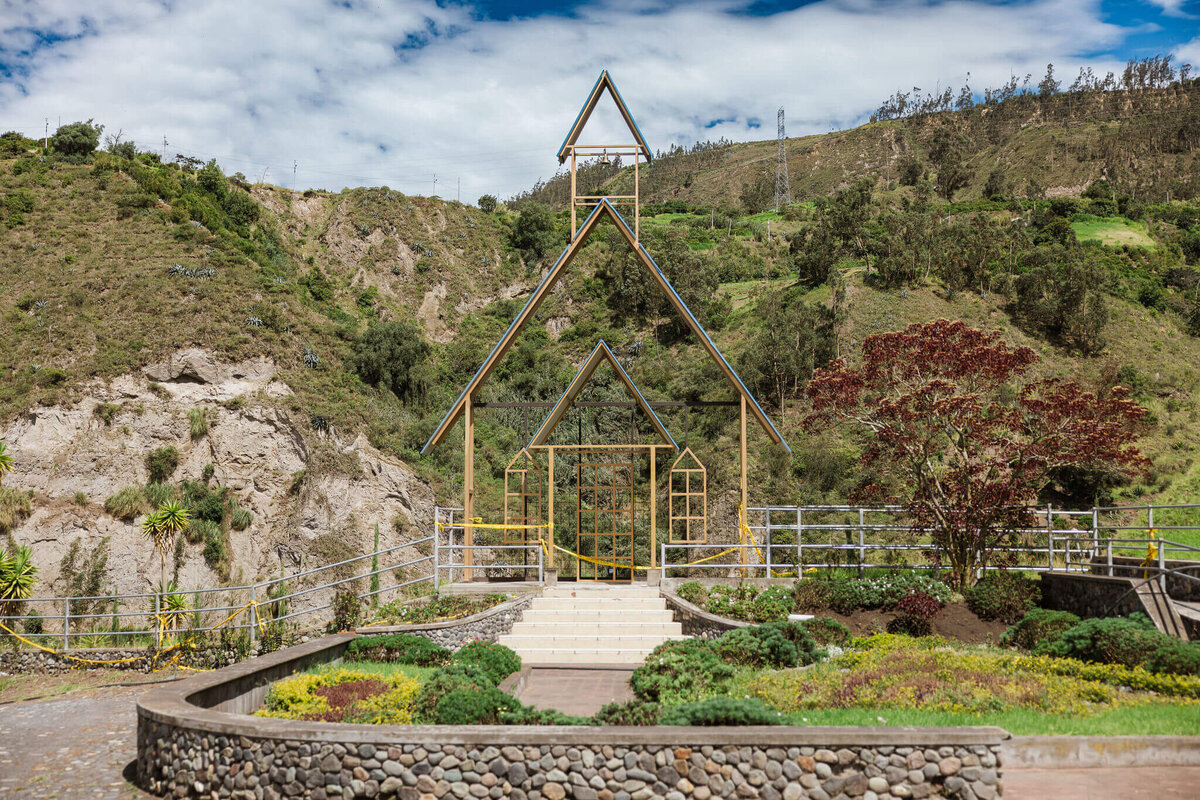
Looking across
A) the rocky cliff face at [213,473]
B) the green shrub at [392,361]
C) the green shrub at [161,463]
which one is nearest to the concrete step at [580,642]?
the rocky cliff face at [213,473]

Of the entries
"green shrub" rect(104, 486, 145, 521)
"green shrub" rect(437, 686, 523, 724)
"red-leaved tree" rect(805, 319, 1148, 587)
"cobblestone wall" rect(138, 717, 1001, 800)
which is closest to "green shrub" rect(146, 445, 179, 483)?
"green shrub" rect(104, 486, 145, 521)

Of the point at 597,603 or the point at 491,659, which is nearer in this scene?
the point at 491,659

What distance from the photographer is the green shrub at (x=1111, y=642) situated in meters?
10.3

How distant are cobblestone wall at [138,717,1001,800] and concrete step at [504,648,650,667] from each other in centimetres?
701

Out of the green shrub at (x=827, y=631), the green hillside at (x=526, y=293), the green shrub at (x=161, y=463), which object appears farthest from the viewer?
the green hillside at (x=526, y=293)

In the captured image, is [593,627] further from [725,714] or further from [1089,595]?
[1089,595]

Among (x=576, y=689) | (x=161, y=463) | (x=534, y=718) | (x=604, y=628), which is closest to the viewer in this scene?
(x=534, y=718)

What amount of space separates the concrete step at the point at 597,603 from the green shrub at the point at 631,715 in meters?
7.59

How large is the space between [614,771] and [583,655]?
7382 mm

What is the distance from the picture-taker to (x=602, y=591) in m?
16.3

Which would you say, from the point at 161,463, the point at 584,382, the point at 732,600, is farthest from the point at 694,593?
the point at 161,463

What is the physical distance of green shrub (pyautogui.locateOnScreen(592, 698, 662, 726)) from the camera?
7832 millimetres

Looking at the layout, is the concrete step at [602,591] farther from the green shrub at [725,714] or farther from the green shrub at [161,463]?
the green shrub at [161,463]

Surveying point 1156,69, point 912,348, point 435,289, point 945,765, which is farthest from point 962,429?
point 1156,69
